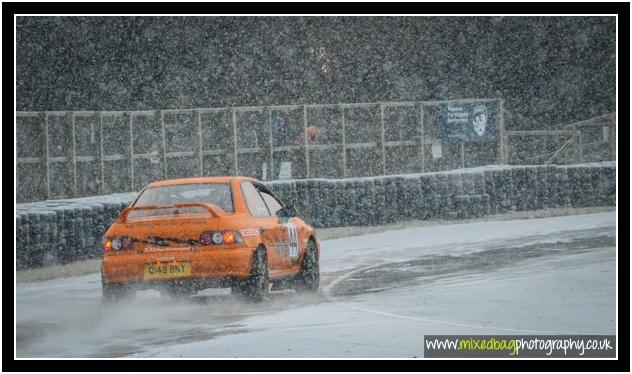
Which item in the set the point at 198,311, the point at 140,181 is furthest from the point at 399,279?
the point at 140,181

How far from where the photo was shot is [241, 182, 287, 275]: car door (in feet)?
38.8

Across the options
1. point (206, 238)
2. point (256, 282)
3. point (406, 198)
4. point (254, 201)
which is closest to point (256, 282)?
point (256, 282)

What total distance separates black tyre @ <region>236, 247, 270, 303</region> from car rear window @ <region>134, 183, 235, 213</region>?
624 millimetres

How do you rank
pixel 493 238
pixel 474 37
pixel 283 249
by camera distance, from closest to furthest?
pixel 283 249
pixel 493 238
pixel 474 37

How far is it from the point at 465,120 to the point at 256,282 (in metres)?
16.1

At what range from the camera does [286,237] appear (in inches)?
487

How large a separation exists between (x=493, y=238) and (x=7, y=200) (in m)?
7.77

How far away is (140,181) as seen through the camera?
Result: 72.9 feet

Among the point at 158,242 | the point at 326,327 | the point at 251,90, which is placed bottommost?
the point at 326,327

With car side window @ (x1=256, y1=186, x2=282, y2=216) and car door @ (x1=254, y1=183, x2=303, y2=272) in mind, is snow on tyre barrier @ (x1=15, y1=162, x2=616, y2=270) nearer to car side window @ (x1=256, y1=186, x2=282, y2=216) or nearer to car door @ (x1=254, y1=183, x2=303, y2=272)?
car side window @ (x1=256, y1=186, x2=282, y2=216)

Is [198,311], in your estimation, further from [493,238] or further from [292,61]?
[292,61]

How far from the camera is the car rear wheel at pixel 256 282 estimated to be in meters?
11.4

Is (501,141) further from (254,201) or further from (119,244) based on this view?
(119,244)

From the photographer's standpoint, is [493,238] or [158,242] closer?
[158,242]
